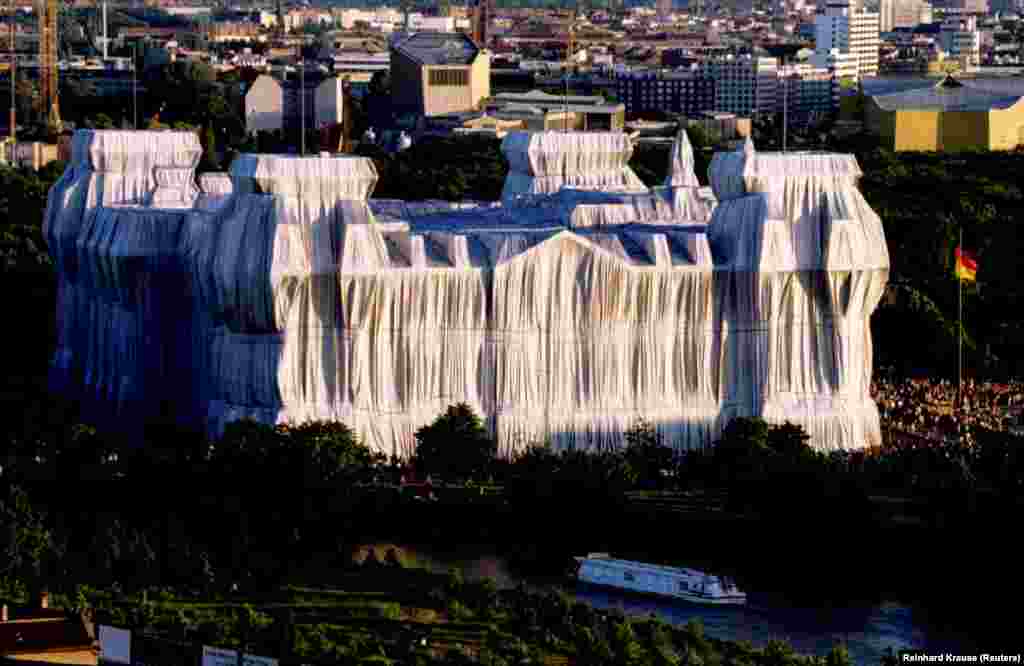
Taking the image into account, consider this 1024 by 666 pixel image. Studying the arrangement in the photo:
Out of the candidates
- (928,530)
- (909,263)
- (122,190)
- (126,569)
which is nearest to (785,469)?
(928,530)

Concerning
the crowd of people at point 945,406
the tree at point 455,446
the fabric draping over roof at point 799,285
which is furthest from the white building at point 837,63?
the tree at point 455,446

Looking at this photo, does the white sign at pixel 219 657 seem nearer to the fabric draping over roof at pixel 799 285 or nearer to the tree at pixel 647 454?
the tree at pixel 647 454

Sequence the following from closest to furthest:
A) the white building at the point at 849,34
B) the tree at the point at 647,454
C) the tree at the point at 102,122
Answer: the tree at the point at 647,454
the tree at the point at 102,122
the white building at the point at 849,34

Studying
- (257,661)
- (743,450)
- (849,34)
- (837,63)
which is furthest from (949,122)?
(257,661)

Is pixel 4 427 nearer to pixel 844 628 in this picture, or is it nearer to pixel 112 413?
pixel 112 413

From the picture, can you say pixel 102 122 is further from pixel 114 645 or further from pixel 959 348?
pixel 114 645

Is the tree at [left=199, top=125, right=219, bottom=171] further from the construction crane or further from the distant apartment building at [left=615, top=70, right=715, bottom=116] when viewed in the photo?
the distant apartment building at [left=615, top=70, right=715, bottom=116]
